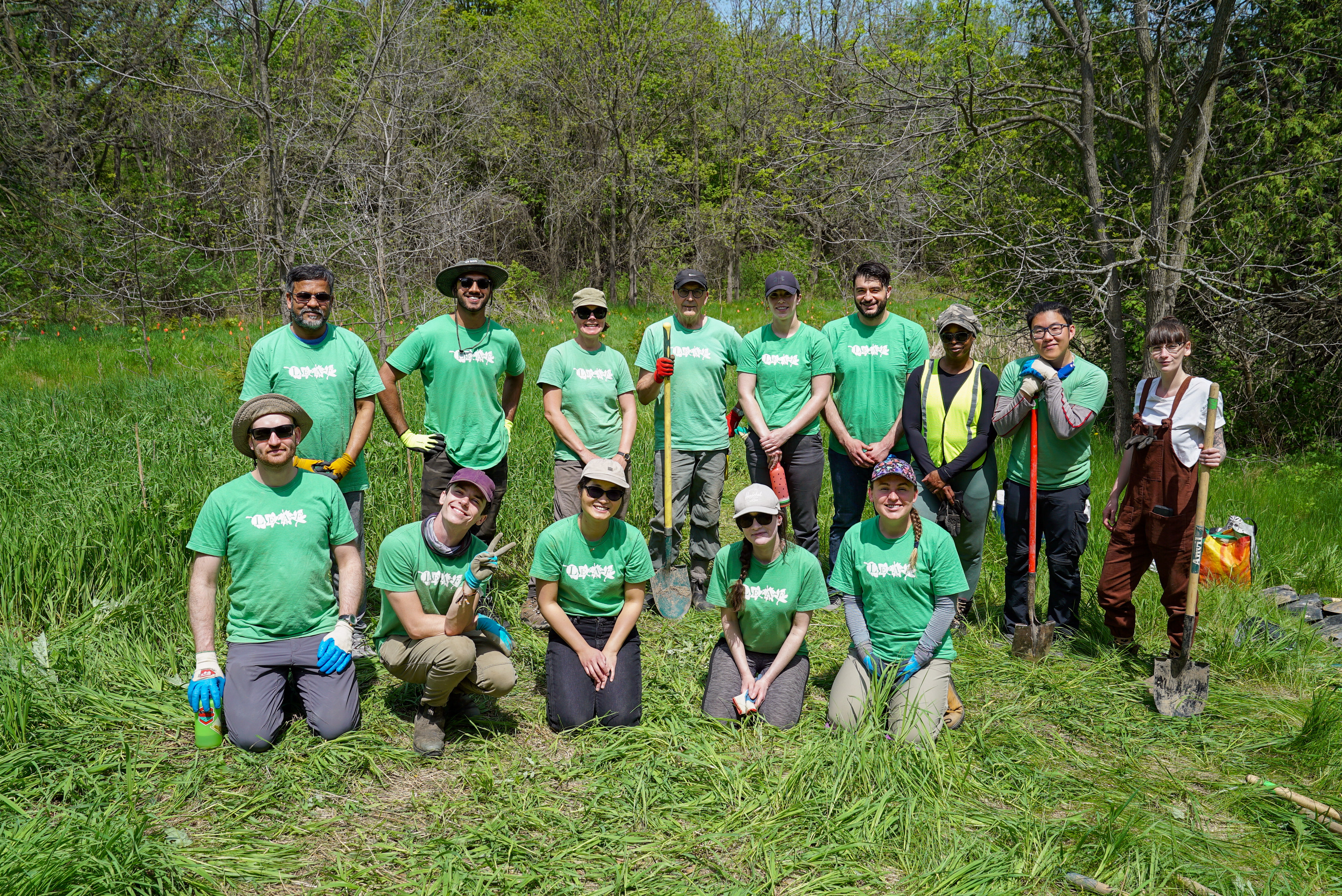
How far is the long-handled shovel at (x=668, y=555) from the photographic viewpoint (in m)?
5.38

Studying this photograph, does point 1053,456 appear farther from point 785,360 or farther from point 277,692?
point 277,692

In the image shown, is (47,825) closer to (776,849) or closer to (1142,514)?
(776,849)

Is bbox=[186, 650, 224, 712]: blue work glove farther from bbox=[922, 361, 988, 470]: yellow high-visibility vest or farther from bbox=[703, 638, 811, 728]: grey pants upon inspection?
bbox=[922, 361, 988, 470]: yellow high-visibility vest

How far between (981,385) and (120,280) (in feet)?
46.3

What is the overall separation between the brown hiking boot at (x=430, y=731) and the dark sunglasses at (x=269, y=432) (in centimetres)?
143

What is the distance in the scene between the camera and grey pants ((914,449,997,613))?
5.02 metres

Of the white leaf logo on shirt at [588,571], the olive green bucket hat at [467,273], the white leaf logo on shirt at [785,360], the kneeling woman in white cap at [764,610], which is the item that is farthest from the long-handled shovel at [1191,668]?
the olive green bucket hat at [467,273]

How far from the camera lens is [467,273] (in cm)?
500

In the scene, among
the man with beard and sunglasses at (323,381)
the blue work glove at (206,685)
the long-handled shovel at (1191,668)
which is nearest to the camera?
the blue work glove at (206,685)

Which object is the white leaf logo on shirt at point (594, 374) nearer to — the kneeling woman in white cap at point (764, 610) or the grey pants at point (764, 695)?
the kneeling woman in white cap at point (764, 610)

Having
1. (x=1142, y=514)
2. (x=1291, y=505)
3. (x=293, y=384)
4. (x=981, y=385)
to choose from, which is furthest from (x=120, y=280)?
(x=1291, y=505)

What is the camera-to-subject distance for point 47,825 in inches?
121

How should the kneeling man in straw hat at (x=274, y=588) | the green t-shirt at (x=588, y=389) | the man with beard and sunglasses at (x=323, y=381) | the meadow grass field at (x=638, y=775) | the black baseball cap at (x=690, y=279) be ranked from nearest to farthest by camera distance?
the meadow grass field at (x=638, y=775)
the kneeling man in straw hat at (x=274, y=588)
the man with beard and sunglasses at (x=323, y=381)
the green t-shirt at (x=588, y=389)
the black baseball cap at (x=690, y=279)

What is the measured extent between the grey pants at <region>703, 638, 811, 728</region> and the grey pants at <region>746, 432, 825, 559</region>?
1.46m
